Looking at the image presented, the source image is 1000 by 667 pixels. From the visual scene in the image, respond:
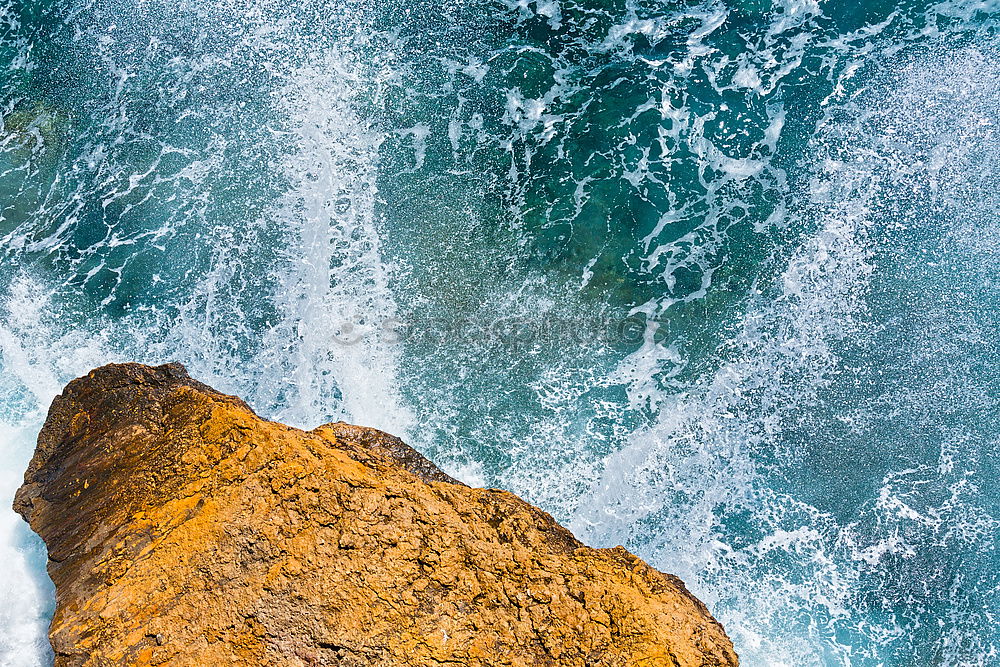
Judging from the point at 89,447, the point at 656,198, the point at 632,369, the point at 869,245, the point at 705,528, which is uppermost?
the point at 656,198

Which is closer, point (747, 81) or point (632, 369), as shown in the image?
point (632, 369)

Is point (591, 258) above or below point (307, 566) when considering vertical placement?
above

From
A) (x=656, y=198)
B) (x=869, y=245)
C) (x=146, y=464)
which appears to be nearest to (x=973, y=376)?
(x=869, y=245)

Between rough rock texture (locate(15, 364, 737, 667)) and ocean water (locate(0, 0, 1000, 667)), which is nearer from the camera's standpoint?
rough rock texture (locate(15, 364, 737, 667))

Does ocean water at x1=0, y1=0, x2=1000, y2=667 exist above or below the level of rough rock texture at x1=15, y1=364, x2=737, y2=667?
above

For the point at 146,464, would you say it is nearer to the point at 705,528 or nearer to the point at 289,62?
the point at 705,528
